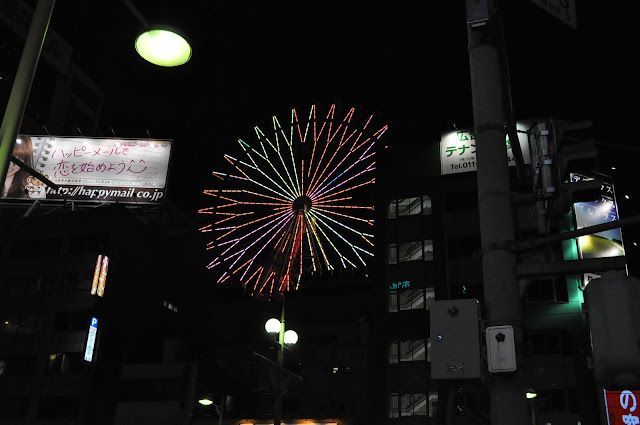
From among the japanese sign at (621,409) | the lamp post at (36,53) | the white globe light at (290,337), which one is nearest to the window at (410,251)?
the japanese sign at (621,409)

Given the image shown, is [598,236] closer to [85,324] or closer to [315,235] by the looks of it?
[315,235]

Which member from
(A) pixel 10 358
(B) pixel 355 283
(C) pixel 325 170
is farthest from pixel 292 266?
(A) pixel 10 358

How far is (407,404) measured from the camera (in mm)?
41969

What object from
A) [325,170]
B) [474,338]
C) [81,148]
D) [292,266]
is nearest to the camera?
[474,338]

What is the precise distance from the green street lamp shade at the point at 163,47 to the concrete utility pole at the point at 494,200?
167 inches

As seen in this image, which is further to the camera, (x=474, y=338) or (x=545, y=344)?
(x=545, y=344)

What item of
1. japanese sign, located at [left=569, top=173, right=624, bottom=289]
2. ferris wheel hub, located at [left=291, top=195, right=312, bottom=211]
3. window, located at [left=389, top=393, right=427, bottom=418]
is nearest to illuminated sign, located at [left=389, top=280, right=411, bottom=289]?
window, located at [left=389, top=393, right=427, bottom=418]

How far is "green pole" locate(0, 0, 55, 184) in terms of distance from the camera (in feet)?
22.0

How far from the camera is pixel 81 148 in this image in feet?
66.6

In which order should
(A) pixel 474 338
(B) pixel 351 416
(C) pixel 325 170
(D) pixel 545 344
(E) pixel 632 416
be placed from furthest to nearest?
(B) pixel 351 416, (D) pixel 545 344, (E) pixel 632 416, (C) pixel 325 170, (A) pixel 474 338

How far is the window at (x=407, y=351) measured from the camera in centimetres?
4300

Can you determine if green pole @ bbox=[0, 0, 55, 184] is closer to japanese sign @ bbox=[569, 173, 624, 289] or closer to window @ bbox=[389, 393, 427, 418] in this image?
window @ bbox=[389, 393, 427, 418]

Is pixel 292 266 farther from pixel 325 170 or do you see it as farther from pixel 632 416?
pixel 632 416

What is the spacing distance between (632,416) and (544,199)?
114 feet
